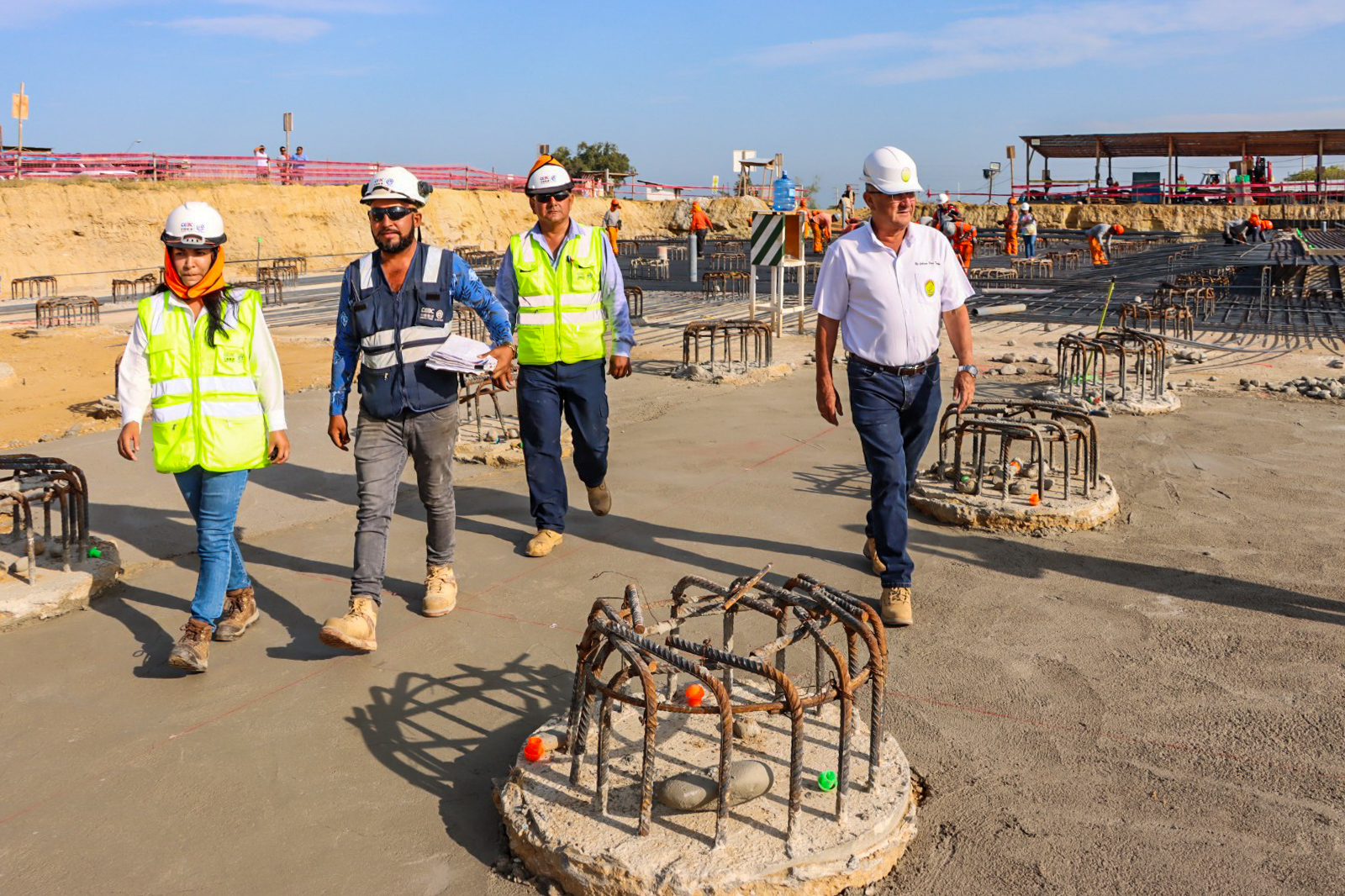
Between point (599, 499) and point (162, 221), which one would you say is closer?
point (599, 499)

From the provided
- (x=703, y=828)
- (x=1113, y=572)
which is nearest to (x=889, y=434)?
(x=1113, y=572)

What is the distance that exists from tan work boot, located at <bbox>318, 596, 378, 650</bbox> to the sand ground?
4.1 inches

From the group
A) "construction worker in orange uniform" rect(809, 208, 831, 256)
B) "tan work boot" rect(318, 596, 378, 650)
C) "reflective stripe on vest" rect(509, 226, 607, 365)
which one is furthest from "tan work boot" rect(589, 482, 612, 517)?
"construction worker in orange uniform" rect(809, 208, 831, 256)

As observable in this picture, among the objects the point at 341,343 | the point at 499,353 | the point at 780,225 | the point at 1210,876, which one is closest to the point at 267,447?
the point at 341,343

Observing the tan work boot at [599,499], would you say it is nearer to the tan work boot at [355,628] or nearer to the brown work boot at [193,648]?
the tan work boot at [355,628]

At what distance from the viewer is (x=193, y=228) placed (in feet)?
14.2

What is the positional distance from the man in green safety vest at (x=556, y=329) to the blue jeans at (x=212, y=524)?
5.65 feet

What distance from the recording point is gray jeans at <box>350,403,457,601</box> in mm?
4762

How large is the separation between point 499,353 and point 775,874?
296 cm

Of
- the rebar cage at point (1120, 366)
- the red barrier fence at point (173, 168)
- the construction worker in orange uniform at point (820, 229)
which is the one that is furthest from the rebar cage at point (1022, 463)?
the red barrier fence at point (173, 168)

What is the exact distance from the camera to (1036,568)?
566cm

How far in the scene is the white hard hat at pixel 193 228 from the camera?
4297 mm

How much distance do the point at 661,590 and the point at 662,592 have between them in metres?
0.02

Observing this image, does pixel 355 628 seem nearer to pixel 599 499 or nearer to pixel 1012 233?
pixel 599 499
